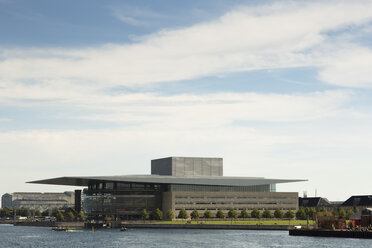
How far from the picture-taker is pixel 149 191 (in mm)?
183750

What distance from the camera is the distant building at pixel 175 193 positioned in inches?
7126

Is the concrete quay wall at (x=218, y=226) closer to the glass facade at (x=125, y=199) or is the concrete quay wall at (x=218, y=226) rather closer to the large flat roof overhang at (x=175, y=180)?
the large flat roof overhang at (x=175, y=180)

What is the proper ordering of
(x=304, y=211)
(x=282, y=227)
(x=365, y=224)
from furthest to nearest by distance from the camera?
(x=304, y=211), (x=282, y=227), (x=365, y=224)

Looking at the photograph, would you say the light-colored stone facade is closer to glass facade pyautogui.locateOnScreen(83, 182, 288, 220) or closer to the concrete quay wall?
glass facade pyautogui.locateOnScreen(83, 182, 288, 220)

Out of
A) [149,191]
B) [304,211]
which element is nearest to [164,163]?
[149,191]

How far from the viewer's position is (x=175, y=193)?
18075cm

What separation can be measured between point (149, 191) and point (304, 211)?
40614 millimetres

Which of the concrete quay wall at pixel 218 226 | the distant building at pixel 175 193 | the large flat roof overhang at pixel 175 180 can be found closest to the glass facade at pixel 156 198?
the distant building at pixel 175 193

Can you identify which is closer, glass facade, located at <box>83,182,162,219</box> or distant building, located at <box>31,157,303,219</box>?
distant building, located at <box>31,157,303,219</box>

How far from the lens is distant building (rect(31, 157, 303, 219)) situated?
18100cm

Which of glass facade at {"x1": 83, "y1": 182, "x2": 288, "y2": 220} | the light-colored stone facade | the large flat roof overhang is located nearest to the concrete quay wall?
the large flat roof overhang

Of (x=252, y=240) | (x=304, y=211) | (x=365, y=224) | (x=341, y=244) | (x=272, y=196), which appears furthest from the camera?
(x=272, y=196)

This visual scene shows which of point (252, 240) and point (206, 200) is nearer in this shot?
point (252, 240)

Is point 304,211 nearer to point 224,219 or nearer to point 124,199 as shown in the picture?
point 224,219
